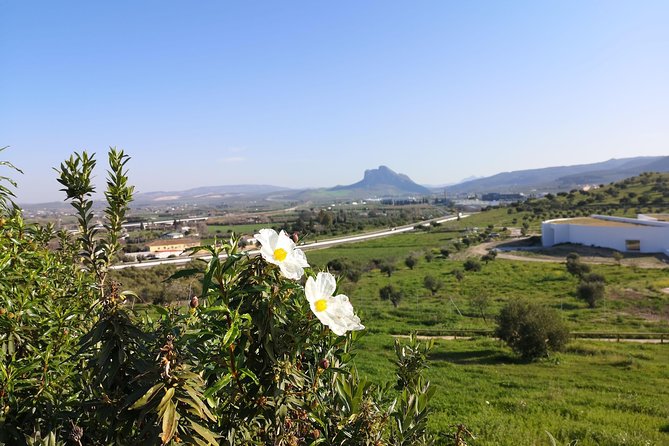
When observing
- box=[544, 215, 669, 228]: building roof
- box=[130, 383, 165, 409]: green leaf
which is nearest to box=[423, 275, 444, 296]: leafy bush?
box=[544, 215, 669, 228]: building roof

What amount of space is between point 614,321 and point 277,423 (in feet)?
87.4

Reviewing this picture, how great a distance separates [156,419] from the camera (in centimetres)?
118

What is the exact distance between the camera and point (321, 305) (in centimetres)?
156

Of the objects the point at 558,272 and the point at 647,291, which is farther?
the point at 558,272

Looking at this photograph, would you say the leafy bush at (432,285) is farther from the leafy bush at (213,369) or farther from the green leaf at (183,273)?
the green leaf at (183,273)

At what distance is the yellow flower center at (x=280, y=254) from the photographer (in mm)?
1487

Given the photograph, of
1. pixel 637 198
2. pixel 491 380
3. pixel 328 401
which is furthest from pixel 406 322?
pixel 637 198

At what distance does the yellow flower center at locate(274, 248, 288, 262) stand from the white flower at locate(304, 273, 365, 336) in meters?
0.13

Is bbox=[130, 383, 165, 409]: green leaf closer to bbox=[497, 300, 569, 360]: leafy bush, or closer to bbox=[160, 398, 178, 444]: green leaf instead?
bbox=[160, 398, 178, 444]: green leaf

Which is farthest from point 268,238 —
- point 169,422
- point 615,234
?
point 615,234

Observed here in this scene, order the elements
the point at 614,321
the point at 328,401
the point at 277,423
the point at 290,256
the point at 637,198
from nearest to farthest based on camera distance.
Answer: the point at 290,256 → the point at 277,423 → the point at 328,401 → the point at 614,321 → the point at 637,198

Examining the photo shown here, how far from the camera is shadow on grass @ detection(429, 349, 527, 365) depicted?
1697 centimetres

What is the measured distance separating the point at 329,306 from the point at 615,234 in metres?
53.7

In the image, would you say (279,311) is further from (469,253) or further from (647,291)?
(469,253)
